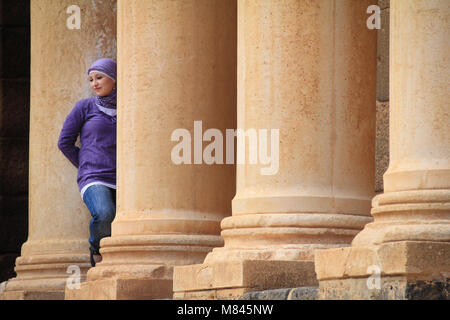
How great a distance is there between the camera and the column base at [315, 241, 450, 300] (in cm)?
929

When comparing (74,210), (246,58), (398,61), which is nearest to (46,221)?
(74,210)

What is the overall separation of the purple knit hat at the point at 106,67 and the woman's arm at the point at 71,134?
0.55 meters

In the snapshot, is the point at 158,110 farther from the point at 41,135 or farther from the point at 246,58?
the point at 41,135

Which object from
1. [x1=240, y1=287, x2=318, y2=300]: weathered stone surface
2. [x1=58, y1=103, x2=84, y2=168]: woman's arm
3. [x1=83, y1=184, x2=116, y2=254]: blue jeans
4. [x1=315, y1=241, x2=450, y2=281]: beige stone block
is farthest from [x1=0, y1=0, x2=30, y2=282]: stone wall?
[x1=315, y1=241, x2=450, y2=281]: beige stone block

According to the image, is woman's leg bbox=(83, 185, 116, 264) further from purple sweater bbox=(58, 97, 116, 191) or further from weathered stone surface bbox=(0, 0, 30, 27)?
weathered stone surface bbox=(0, 0, 30, 27)

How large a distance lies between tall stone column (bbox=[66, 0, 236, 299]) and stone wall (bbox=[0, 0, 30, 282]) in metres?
8.12

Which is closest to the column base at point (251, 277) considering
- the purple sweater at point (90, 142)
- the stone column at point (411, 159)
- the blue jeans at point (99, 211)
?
the stone column at point (411, 159)

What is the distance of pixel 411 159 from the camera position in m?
10.4

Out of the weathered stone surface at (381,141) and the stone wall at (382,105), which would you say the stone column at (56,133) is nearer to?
the stone wall at (382,105)

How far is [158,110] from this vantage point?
46.1ft

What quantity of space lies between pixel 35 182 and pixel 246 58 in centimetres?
601

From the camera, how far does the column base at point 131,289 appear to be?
13.4 metres

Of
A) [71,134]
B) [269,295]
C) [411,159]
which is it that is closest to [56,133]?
[71,134]

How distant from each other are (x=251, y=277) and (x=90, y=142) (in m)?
5.24
